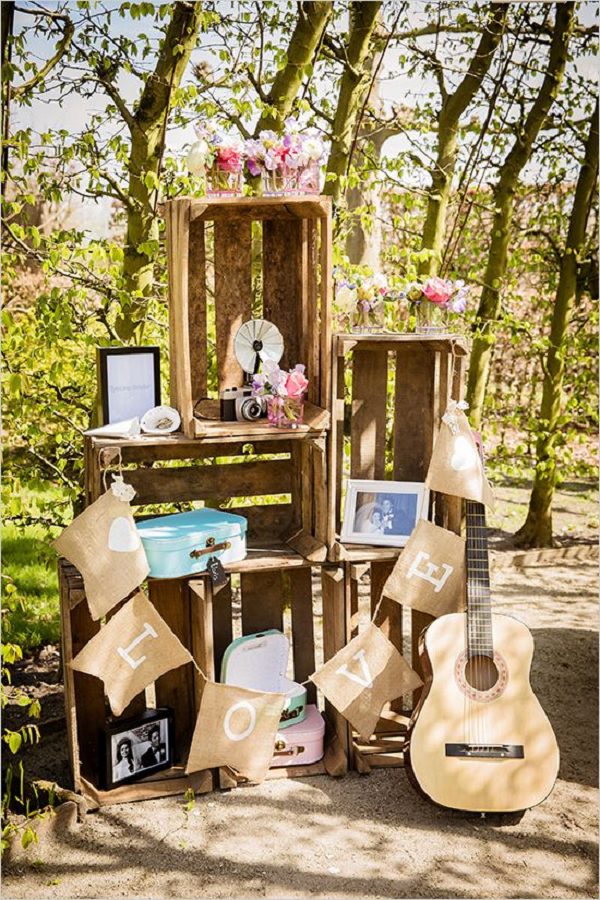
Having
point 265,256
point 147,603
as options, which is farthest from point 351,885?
point 265,256

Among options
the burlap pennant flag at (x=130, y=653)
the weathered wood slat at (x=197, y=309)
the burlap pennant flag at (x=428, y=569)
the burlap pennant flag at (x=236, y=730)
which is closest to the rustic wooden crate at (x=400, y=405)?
the burlap pennant flag at (x=428, y=569)

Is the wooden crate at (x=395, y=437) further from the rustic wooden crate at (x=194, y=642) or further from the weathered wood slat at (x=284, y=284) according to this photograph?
the weathered wood slat at (x=284, y=284)

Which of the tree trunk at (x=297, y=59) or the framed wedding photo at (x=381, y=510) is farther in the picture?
the tree trunk at (x=297, y=59)

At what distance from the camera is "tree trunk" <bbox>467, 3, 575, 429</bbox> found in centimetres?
584

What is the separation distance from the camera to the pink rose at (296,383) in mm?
3500

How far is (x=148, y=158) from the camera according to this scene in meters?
4.16

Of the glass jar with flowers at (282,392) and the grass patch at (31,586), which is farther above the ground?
the glass jar with flowers at (282,392)

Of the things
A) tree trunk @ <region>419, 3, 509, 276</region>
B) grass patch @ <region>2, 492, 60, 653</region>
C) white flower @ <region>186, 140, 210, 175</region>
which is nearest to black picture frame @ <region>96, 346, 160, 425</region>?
white flower @ <region>186, 140, 210, 175</region>

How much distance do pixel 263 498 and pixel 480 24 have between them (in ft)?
9.79

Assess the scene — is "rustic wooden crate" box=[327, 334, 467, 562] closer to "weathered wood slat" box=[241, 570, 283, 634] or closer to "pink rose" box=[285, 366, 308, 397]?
"pink rose" box=[285, 366, 308, 397]

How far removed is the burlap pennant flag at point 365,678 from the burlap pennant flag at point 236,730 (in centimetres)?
22

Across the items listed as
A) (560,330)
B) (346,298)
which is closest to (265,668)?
(346,298)

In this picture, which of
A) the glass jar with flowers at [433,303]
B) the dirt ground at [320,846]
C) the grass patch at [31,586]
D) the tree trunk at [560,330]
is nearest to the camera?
the dirt ground at [320,846]

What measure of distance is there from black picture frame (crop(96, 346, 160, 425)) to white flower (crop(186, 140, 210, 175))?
2.18 ft
